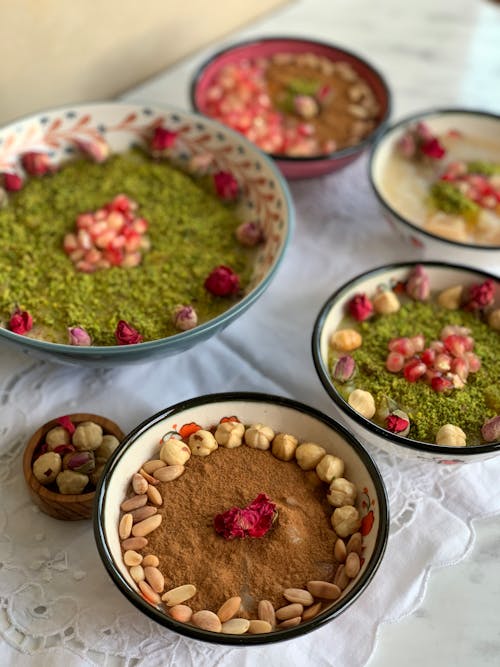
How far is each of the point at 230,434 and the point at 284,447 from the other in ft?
0.18

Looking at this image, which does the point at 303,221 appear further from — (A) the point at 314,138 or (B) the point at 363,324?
(B) the point at 363,324

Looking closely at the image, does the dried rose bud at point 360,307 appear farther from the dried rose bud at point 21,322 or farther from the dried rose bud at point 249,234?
the dried rose bud at point 21,322

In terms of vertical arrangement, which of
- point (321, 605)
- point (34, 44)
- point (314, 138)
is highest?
point (34, 44)

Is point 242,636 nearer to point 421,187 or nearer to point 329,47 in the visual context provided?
point 421,187

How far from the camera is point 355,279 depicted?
917 millimetres

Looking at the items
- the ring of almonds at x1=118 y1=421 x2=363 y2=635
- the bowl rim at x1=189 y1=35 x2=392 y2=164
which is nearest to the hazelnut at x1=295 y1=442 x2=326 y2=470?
the ring of almonds at x1=118 y1=421 x2=363 y2=635

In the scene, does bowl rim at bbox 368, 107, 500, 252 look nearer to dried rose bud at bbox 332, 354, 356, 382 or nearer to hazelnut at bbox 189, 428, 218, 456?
dried rose bud at bbox 332, 354, 356, 382

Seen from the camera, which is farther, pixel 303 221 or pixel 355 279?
pixel 303 221

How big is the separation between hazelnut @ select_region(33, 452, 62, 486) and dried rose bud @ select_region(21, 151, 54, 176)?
0.46 m

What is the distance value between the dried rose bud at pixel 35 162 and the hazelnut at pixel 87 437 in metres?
0.44

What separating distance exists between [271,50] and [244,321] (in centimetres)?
58

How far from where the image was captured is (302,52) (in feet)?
4.38

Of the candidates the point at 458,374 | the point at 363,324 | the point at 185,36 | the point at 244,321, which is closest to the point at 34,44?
the point at 185,36

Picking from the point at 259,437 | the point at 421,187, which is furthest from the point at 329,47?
the point at 259,437
